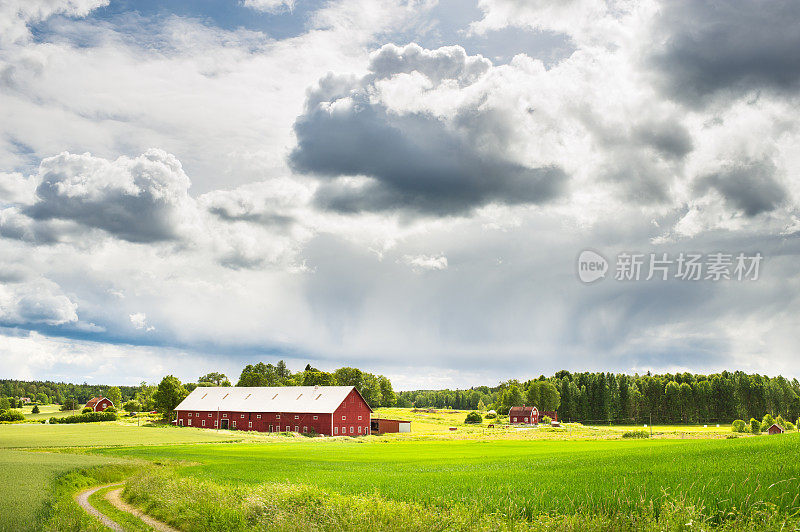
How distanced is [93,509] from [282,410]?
73.4 m

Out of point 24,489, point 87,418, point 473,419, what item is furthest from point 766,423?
point 87,418

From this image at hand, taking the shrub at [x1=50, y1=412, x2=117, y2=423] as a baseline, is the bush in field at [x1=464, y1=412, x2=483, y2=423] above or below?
below

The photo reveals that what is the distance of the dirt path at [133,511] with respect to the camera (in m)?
21.4

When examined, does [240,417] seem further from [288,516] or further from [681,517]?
[681,517]

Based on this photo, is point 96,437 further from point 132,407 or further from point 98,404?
point 98,404

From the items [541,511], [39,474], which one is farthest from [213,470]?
[541,511]

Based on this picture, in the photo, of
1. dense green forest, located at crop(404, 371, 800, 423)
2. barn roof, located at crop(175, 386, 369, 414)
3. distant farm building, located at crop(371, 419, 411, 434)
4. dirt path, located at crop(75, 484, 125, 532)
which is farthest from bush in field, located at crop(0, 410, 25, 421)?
dense green forest, located at crop(404, 371, 800, 423)

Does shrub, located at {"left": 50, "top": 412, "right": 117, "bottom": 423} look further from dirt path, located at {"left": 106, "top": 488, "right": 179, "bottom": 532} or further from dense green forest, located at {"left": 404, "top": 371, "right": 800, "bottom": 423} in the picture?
dense green forest, located at {"left": 404, "top": 371, "right": 800, "bottom": 423}

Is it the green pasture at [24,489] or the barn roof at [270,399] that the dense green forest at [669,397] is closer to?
Answer: the barn roof at [270,399]

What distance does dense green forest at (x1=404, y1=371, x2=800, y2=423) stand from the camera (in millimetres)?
146750

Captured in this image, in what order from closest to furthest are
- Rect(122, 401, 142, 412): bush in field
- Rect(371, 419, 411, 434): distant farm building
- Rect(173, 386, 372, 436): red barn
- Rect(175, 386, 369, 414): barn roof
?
Rect(173, 386, 372, 436): red barn
Rect(175, 386, 369, 414): barn roof
Rect(371, 419, 411, 434): distant farm building
Rect(122, 401, 142, 412): bush in field

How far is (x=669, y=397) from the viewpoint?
505 feet

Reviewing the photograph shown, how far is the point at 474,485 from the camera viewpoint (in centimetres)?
1986

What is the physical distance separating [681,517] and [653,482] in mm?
4825
